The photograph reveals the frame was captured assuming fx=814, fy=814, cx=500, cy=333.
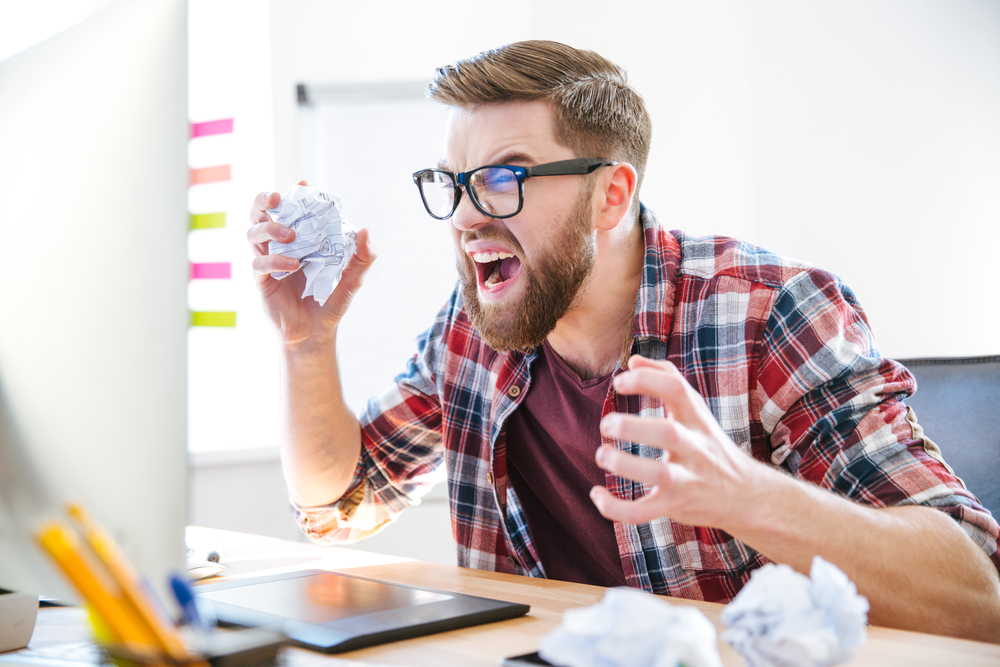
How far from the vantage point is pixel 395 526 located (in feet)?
9.18

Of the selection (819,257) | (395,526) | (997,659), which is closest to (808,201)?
(819,257)

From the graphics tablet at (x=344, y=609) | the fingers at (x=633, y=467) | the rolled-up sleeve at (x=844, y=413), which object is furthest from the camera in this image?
the rolled-up sleeve at (x=844, y=413)

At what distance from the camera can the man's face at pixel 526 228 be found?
1.32 meters

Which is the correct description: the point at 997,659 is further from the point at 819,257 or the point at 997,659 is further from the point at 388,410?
the point at 819,257

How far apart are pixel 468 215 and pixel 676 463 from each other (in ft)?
2.45

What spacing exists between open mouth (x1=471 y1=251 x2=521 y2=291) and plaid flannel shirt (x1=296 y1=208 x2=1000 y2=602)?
0.11m

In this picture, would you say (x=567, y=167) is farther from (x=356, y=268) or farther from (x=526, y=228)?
(x=356, y=268)

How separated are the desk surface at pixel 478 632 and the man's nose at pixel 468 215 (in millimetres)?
543

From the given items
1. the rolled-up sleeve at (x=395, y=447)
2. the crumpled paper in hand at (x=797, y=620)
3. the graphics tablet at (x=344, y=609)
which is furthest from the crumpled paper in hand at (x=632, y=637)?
the rolled-up sleeve at (x=395, y=447)

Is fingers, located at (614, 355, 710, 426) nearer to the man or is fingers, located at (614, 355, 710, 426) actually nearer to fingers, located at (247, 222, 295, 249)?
the man

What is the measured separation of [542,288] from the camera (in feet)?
4.42

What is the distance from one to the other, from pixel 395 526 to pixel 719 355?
6.12 ft

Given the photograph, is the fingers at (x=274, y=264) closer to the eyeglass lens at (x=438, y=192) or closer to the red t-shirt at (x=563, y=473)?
the eyeglass lens at (x=438, y=192)

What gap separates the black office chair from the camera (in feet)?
3.95
